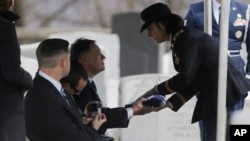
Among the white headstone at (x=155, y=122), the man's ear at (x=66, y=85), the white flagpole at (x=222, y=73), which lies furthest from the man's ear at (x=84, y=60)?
the white headstone at (x=155, y=122)

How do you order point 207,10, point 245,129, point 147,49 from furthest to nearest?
point 147,49, point 207,10, point 245,129

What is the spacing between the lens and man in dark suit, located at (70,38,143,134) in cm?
693

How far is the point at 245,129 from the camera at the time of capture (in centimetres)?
668

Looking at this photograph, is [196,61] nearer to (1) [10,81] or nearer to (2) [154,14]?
(2) [154,14]

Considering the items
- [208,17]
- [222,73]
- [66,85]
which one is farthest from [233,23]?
[66,85]

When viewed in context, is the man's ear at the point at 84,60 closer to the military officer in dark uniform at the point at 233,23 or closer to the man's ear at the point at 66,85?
the man's ear at the point at 66,85

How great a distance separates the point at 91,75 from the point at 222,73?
35.9 inches

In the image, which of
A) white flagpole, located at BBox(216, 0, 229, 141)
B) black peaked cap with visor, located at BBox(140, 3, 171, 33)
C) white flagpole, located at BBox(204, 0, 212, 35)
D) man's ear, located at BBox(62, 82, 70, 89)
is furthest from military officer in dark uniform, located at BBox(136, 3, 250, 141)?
white flagpole, located at BBox(204, 0, 212, 35)

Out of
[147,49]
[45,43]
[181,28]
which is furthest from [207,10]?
[147,49]

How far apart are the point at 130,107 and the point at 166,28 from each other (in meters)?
0.52

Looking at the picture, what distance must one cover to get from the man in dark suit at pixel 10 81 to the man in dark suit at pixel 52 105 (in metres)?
0.09

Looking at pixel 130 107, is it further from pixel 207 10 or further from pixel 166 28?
pixel 207 10

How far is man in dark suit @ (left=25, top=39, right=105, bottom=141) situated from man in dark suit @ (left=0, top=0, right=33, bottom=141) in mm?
90

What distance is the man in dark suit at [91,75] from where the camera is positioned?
693cm
